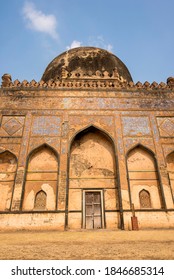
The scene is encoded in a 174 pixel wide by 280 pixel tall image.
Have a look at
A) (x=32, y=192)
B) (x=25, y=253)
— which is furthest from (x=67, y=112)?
(x=25, y=253)

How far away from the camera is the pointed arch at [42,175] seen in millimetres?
6664

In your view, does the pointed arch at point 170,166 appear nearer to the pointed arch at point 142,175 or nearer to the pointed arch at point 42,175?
the pointed arch at point 142,175

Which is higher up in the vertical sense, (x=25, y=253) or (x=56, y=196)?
(x=56, y=196)

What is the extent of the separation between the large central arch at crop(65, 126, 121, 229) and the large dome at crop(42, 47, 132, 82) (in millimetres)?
4327

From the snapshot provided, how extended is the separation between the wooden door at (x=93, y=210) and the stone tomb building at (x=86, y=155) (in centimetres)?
3

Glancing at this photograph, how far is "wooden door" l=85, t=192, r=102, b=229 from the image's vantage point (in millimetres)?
6578

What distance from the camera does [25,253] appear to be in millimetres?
2422

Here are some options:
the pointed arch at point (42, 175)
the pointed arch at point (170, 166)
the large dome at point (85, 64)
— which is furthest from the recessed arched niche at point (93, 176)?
the large dome at point (85, 64)

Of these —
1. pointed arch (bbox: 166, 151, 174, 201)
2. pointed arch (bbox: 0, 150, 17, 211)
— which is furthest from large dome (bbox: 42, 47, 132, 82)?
pointed arch (bbox: 166, 151, 174, 201)

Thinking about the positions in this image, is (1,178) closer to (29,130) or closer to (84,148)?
(29,130)

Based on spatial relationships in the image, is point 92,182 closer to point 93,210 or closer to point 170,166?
point 93,210

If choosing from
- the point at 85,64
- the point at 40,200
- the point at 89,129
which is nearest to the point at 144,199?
the point at 89,129

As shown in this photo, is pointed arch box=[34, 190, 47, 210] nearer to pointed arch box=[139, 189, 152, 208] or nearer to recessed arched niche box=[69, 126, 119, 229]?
recessed arched niche box=[69, 126, 119, 229]

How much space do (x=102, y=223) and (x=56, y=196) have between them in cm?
165
